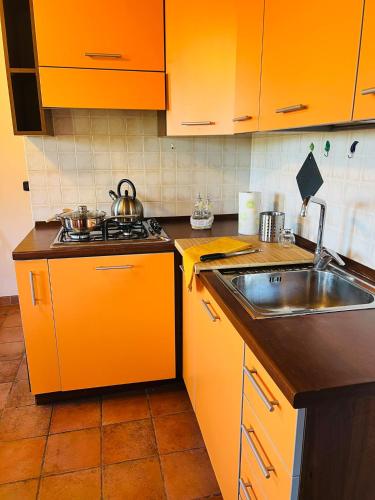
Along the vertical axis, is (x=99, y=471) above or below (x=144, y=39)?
below

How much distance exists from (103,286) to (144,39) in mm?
1246

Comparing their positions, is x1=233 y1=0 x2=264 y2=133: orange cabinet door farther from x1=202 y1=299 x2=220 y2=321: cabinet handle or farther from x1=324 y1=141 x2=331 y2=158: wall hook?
x1=202 y1=299 x2=220 y2=321: cabinet handle

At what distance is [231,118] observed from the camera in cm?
191

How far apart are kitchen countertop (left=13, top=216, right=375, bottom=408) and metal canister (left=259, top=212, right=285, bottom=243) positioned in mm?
637

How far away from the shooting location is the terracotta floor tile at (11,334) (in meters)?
2.75

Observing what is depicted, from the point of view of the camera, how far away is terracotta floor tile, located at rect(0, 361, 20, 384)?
2297 mm

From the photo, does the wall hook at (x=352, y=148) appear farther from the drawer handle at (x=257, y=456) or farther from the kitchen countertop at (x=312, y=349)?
the drawer handle at (x=257, y=456)

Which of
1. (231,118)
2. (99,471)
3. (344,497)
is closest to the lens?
(344,497)

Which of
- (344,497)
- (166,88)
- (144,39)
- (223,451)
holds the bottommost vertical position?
(223,451)

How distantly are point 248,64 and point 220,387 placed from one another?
133cm

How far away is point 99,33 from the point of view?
6.08ft

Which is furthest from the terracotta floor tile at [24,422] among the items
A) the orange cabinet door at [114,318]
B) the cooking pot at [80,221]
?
the cooking pot at [80,221]

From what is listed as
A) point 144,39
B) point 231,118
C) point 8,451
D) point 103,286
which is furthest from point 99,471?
point 144,39

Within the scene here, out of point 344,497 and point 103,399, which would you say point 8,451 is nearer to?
point 103,399
